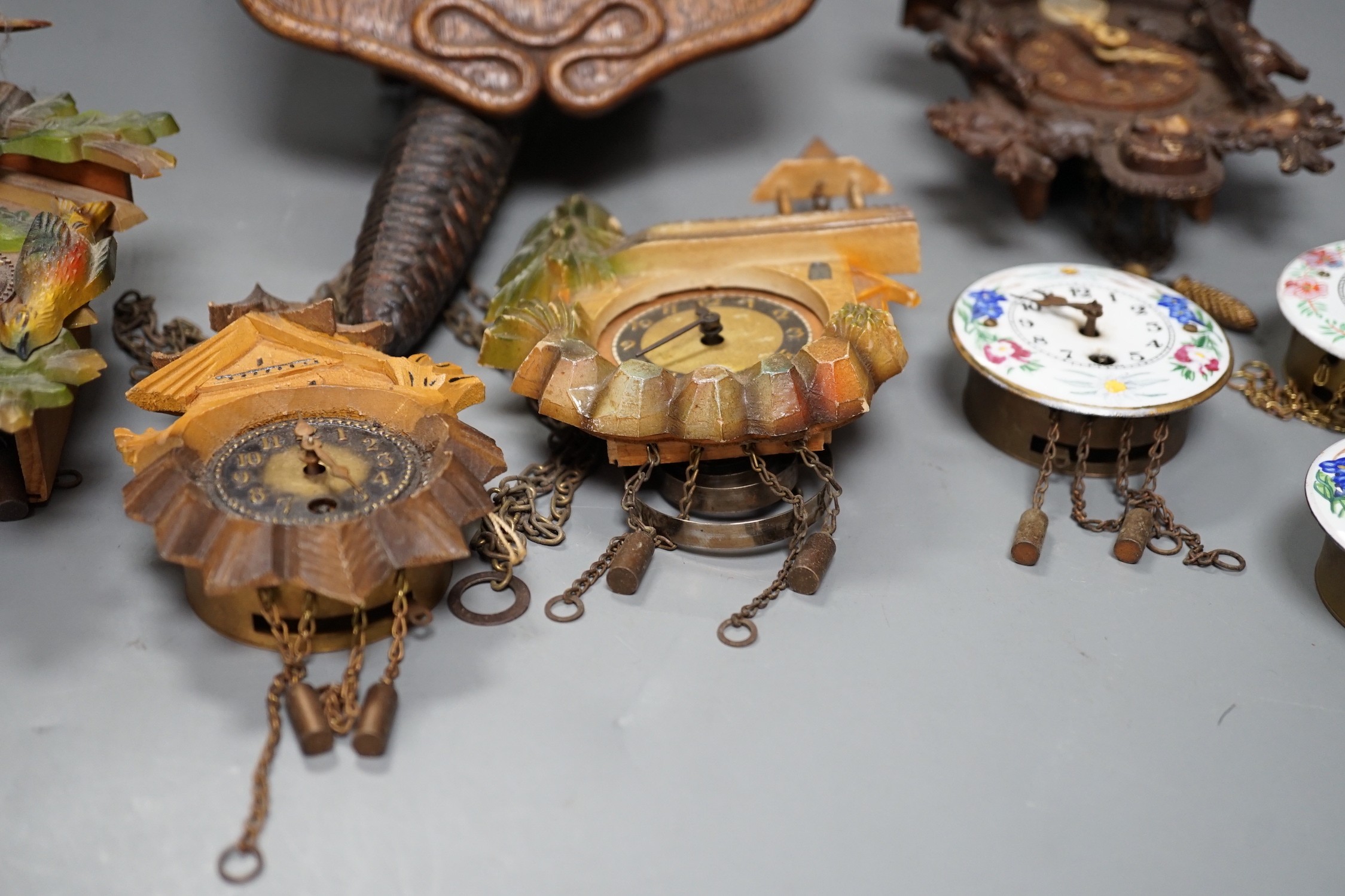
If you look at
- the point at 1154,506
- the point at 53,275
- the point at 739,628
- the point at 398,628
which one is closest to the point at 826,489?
the point at 739,628

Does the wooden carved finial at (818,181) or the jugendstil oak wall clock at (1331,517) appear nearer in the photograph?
the jugendstil oak wall clock at (1331,517)

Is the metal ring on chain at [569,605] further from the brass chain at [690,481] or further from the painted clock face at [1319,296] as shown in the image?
the painted clock face at [1319,296]

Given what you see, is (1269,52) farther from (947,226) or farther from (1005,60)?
(947,226)

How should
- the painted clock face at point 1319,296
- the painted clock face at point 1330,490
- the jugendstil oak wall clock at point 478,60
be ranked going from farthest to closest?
the jugendstil oak wall clock at point 478,60, the painted clock face at point 1319,296, the painted clock face at point 1330,490

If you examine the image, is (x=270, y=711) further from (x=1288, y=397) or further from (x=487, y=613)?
(x=1288, y=397)

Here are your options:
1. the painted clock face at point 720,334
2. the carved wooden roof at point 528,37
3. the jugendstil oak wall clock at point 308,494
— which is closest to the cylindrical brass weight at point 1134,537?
the painted clock face at point 720,334

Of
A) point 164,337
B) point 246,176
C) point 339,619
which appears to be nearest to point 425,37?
point 246,176

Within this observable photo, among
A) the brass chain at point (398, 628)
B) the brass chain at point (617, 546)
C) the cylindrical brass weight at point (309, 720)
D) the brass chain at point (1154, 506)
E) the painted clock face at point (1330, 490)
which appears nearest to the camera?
the cylindrical brass weight at point (309, 720)
